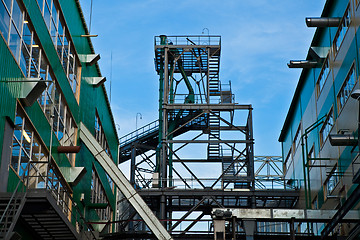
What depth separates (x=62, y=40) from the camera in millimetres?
30250

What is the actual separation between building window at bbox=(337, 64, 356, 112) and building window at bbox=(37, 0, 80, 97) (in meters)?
13.7

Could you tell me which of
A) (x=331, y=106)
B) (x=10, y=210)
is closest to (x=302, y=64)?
(x=331, y=106)

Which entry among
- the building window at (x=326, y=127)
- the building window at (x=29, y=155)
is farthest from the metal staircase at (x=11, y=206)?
the building window at (x=326, y=127)

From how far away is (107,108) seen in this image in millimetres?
43250

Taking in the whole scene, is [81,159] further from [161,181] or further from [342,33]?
[342,33]

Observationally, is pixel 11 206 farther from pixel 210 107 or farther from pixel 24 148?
pixel 210 107

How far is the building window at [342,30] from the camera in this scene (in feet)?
105

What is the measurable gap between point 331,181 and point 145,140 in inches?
930

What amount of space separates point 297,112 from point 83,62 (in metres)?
19.1

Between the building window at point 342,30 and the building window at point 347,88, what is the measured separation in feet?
7.83

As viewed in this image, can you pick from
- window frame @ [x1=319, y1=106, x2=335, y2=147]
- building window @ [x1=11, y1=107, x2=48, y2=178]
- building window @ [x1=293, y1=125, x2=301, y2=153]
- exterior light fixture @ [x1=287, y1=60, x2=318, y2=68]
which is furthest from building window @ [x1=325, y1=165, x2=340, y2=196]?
building window @ [x1=11, y1=107, x2=48, y2=178]

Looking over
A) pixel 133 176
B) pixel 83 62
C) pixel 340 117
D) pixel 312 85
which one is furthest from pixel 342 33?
pixel 133 176

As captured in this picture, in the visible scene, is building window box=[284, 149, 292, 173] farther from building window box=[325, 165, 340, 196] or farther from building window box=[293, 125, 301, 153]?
building window box=[325, 165, 340, 196]

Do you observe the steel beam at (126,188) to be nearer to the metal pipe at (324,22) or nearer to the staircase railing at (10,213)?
the staircase railing at (10,213)
